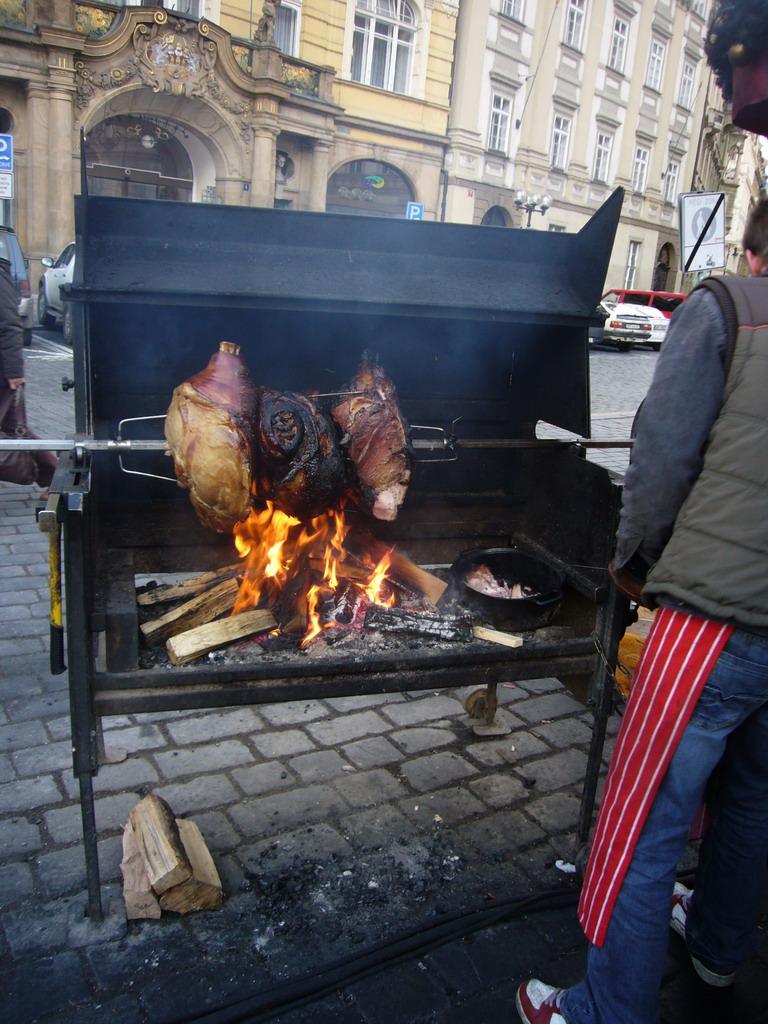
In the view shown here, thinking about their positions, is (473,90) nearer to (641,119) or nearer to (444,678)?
(641,119)

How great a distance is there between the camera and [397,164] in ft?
80.4

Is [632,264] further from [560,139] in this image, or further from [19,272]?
[19,272]

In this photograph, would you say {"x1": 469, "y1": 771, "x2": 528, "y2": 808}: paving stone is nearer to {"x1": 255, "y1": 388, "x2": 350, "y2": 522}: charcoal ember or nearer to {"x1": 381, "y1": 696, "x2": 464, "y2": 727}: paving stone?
{"x1": 381, "y1": 696, "x2": 464, "y2": 727}: paving stone

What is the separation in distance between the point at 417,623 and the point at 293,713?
1059 millimetres

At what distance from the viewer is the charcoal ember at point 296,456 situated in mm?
2762

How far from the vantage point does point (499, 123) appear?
2716cm

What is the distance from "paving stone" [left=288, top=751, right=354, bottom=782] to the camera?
10.4 feet

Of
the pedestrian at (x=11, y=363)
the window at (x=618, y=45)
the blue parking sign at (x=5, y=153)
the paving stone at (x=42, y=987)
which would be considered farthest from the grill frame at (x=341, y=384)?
the window at (x=618, y=45)

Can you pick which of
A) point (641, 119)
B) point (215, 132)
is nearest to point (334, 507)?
point (215, 132)

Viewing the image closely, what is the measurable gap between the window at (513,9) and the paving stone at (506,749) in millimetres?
28686

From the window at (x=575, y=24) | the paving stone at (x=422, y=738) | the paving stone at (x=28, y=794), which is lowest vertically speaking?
the paving stone at (x=28, y=794)

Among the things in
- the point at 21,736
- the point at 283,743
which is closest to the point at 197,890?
the point at 283,743

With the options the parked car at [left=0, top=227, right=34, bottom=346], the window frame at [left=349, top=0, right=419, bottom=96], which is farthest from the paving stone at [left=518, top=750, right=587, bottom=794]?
the window frame at [left=349, top=0, right=419, bottom=96]

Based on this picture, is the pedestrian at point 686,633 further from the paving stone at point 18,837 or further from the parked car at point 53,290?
the parked car at point 53,290
